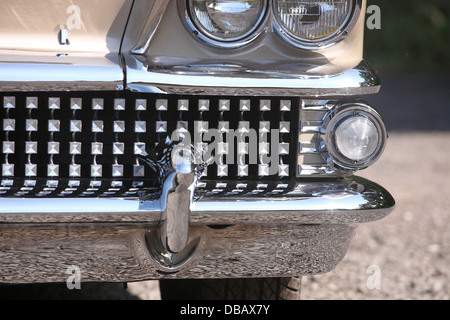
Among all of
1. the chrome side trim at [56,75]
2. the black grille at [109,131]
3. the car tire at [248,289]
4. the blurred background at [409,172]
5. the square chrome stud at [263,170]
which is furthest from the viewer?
the blurred background at [409,172]

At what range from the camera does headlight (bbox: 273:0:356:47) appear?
1780 mm

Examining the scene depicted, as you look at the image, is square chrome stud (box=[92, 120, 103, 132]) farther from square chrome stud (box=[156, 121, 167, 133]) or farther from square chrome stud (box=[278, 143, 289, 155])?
square chrome stud (box=[278, 143, 289, 155])

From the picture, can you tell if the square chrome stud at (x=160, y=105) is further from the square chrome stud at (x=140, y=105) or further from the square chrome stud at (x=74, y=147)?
the square chrome stud at (x=74, y=147)

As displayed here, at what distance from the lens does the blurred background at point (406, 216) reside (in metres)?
2.89

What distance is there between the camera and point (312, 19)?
5.89 ft

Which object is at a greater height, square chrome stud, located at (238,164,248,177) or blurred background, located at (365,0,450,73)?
square chrome stud, located at (238,164,248,177)

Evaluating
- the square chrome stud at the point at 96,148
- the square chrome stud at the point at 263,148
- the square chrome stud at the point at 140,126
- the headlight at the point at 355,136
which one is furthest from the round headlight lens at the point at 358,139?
the square chrome stud at the point at 96,148

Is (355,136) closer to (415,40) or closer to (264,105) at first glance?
(264,105)

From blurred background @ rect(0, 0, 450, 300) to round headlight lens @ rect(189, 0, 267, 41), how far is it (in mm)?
951

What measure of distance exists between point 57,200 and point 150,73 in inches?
16.5

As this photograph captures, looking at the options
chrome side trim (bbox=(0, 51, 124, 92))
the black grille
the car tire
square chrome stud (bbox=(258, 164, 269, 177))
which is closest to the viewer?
chrome side trim (bbox=(0, 51, 124, 92))

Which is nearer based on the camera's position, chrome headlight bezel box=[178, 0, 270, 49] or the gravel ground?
chrome headlight bezel box=[178, 0, 270, 49]

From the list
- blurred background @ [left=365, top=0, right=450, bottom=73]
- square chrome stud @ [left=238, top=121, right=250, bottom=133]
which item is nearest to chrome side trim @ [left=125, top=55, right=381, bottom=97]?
square chrome stud @ [left=238, top=121, right=250, bottom=133]

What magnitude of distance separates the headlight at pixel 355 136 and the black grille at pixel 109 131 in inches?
4.8
